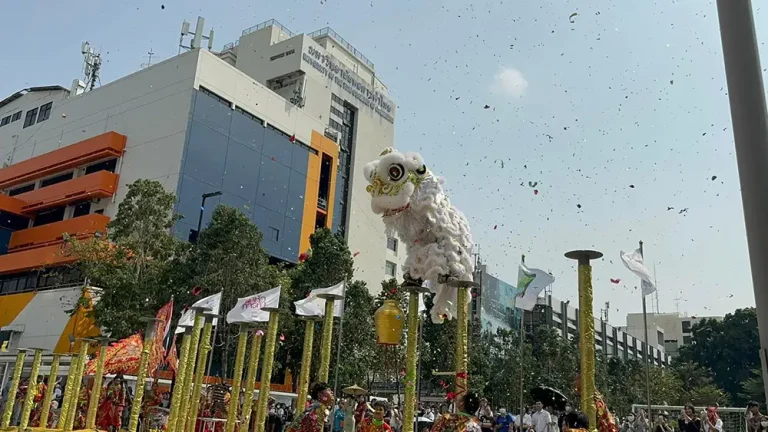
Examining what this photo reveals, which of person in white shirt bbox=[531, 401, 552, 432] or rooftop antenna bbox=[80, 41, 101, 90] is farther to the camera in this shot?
rooftop antenna bbox=[80, 41, 101, 90]

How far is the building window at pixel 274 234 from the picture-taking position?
34809 mm

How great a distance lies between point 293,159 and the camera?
3684 cm

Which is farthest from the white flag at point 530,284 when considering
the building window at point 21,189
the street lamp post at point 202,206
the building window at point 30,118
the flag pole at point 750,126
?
the building window at point 30,118

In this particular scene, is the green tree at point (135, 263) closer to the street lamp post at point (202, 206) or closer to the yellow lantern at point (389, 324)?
the street lamp post at point (202, 206)

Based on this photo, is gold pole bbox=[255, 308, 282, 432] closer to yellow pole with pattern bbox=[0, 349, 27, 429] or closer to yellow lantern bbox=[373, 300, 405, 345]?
yellow lantern bbox=[373, 300, 405, 345]

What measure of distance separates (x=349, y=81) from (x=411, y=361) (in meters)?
39.5

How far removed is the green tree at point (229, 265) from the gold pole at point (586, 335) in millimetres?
17198

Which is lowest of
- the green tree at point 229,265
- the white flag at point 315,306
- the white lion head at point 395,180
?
the white flag at point 315,306

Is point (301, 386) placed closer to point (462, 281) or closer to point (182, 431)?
point (182, 431)

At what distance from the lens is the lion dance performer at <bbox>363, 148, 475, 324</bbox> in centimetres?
839

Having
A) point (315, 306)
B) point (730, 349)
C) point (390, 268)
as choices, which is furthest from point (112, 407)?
point (730, 349)

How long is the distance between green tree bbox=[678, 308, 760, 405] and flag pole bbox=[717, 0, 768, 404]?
51.4m

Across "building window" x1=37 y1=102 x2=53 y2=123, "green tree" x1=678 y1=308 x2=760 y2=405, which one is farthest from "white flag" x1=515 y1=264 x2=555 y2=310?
"green tree" x1=678 y1=308 x2=760 y2=405

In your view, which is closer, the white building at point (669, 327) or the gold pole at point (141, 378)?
the gold pole at point (141, 378)
